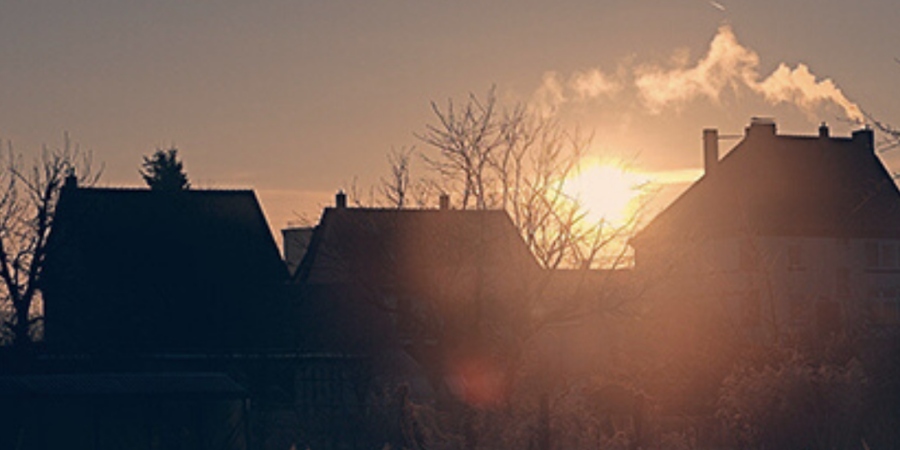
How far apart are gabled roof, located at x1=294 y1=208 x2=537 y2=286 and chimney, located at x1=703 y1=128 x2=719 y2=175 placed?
34121 mm

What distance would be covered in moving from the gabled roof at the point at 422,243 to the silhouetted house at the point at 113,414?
6062 millimetres

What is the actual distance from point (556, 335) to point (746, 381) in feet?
113

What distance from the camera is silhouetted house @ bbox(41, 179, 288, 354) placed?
37344 millimetres

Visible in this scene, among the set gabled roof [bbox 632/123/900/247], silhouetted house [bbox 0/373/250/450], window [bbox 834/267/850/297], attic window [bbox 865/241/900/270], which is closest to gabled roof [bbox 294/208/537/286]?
silhouetted house [bbox 0/373/250/450]

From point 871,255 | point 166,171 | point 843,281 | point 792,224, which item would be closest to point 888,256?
point 871,255

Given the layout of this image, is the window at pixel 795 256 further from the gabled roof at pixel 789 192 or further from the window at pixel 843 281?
the window at pixel 843 281

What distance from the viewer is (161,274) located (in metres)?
39.7

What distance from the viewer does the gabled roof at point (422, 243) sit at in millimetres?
31406

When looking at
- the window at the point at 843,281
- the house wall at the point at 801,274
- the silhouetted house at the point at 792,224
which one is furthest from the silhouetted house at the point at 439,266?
the window at the point at 843,281

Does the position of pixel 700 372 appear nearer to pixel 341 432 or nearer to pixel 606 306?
pixel 606 306

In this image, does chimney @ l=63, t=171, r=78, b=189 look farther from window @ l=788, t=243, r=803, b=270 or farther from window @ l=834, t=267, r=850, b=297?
window @ l=834, t=267, r=850, b=297

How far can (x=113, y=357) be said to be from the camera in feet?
115

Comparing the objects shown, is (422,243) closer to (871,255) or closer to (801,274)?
(801,274)

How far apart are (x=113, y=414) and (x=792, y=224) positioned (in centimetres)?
4388
